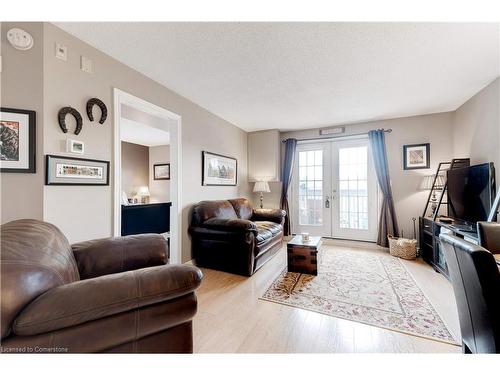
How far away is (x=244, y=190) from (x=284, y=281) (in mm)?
2531

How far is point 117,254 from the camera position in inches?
57.9

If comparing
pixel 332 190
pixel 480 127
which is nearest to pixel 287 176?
pixel 332 190

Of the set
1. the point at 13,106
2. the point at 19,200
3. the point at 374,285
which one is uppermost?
the point at 13,106

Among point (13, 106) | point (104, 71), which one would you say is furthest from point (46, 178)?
point (104, 71)

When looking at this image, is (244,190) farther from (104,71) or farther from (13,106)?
(13,106)

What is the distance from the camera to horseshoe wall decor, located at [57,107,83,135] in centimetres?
168

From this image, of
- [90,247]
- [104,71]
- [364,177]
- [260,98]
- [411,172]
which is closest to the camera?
[90,247]

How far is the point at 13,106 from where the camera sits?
152 centimetres

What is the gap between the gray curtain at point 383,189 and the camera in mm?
3760

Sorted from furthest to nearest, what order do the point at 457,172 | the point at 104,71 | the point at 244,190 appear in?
1. the point at 244,190
2. the point at 457,172
3. the point at 104,71

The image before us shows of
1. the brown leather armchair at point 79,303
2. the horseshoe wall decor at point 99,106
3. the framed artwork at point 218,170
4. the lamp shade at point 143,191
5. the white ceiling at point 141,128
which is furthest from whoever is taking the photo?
the lamp shade at point 143,191

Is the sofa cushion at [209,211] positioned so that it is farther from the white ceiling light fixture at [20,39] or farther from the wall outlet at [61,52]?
the white ceiling light fixture at [20,39]

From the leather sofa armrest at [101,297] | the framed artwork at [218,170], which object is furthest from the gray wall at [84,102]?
the leather sofa armrest at [101,297]

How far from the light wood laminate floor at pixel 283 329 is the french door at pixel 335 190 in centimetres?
187
